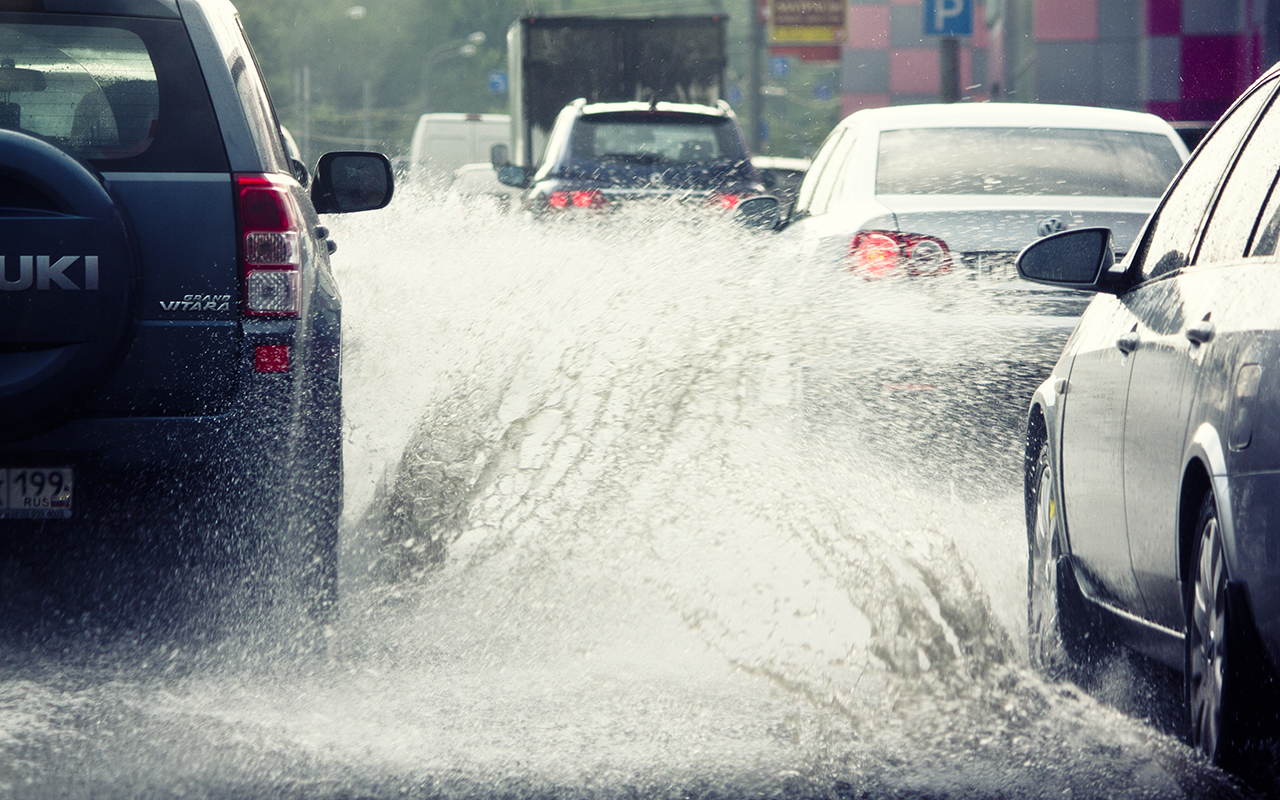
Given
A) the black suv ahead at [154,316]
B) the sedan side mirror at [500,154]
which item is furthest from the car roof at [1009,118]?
the sedan side mirror at [500,154]

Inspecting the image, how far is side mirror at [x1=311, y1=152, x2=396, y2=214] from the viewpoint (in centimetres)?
593

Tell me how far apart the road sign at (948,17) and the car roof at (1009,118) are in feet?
32.0

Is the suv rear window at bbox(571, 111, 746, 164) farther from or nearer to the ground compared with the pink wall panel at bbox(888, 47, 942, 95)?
nearer to the ground

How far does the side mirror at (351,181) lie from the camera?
593 centimetres

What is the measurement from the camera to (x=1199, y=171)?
4.29 m

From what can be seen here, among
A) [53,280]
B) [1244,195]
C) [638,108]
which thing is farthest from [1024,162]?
[638,108]

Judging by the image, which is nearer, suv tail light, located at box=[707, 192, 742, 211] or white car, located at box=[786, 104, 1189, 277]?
white car, located at box=[786, 104, 1189, 277]

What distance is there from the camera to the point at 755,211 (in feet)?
30.5

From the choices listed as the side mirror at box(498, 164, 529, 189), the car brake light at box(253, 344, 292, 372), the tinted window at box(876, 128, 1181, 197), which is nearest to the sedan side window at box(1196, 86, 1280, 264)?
the car brake light at box(253, 344, 292, 372)

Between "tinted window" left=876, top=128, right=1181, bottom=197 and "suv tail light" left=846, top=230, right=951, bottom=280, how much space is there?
0.49m

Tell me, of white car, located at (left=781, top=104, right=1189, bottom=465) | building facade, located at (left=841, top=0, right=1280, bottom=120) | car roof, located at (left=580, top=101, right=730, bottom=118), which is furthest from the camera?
building facade, located at (left=841, top=0, right=1280, bottom=120)

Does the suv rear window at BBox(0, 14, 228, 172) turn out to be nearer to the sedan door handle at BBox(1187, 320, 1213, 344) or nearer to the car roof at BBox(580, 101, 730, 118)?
the sedan door handle at BBox(1187, 320, 1213, 344)

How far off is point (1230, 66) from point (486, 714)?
26.3 meters

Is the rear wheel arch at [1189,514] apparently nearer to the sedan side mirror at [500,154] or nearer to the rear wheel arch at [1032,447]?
the rear wheel arch at [1032,447]
